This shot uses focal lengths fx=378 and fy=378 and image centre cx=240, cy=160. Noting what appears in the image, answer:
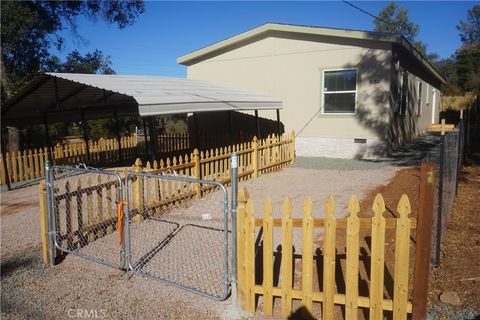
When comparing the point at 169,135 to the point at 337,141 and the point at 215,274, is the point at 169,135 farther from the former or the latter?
the point at 215,274

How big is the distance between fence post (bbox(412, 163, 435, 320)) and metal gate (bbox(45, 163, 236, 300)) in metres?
1.64

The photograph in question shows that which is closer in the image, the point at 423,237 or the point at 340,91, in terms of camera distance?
the point at 423,237

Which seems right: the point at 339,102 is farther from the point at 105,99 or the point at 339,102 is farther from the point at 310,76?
the point at 105,99

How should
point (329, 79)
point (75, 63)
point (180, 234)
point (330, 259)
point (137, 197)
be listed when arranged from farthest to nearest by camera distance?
point (75, 63)
point (329, 79)
point (137, 197)
point (180, 234)
point (330, 259)

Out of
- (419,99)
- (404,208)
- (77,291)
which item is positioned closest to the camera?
(404,208)

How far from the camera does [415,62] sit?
55.2 ft

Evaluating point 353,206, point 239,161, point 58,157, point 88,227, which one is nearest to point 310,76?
point 239,161

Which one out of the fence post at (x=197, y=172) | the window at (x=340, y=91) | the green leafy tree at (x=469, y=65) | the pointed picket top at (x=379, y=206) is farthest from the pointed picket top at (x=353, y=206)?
the green leafy tree at (x=469, y=65)

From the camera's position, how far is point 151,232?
601 cm

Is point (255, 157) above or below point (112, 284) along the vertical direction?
above

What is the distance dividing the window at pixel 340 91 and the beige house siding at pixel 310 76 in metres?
0.19

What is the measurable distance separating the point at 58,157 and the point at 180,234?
8998 mm

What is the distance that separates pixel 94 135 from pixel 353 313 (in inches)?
914

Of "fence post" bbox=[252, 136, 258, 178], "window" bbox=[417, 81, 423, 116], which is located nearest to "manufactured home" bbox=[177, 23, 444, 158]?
"window" bbox=[417, 81, 423, 116]
